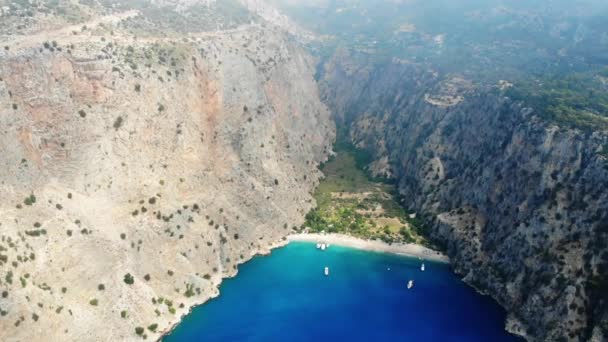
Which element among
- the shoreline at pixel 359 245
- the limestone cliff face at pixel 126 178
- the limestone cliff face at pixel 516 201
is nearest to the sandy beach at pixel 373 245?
the shoreline at pixel 359 245

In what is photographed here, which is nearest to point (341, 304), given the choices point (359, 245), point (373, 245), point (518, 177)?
point (359, 245)

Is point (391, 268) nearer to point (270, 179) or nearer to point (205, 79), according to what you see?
point (270, 179)

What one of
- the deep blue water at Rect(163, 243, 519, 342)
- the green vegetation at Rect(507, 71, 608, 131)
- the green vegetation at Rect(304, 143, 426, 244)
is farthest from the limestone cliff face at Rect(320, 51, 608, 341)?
the deep blue water at Rect(163, 243, 519, 342)

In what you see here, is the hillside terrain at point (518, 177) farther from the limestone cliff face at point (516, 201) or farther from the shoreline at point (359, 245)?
the shoreline at point (359, 245)

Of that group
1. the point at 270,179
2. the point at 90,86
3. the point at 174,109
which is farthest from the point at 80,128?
the point at 270,179

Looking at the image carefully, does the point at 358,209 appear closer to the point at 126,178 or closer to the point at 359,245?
the point at 359,245
